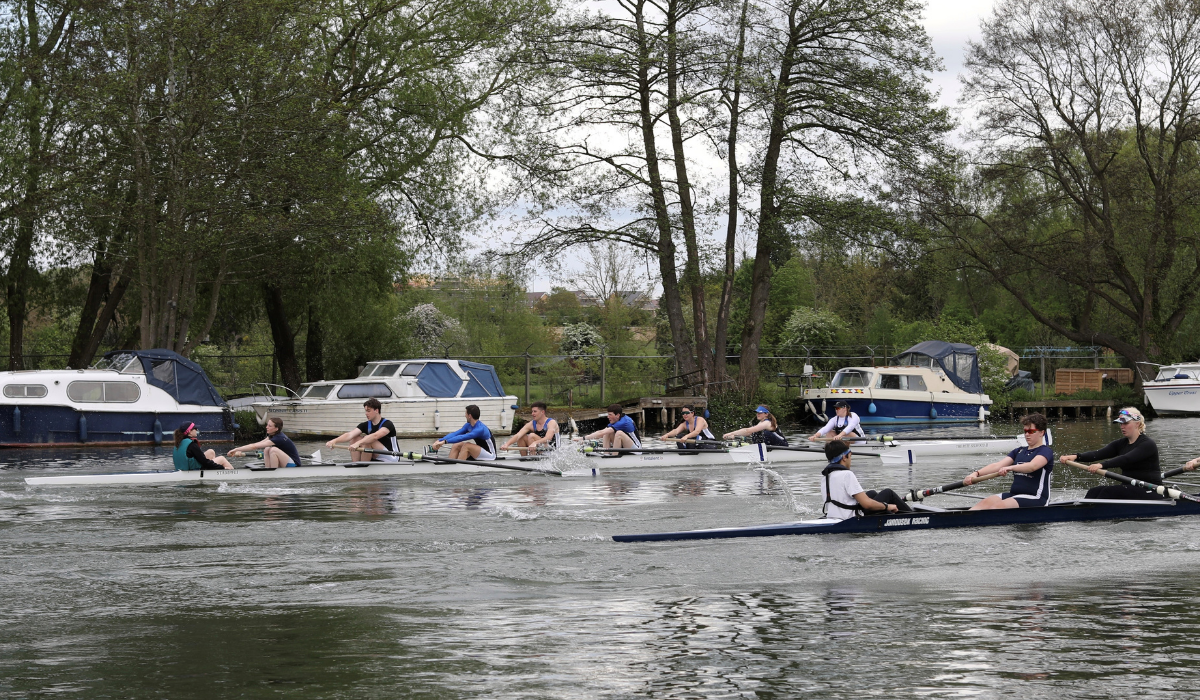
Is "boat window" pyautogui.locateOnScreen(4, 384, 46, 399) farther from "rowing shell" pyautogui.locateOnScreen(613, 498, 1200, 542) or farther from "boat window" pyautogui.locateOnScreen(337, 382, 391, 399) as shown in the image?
"rowing shell" pyautogui.locateOnScreen(613, 498, 1200, 542)

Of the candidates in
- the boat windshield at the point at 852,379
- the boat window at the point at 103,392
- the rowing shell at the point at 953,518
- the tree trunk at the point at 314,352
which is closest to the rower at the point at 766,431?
the rowing shell at the point at 953,518

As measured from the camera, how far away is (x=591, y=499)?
17.1 m

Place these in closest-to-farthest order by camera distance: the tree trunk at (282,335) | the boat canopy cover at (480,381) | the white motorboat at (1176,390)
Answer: the boat canopy cover at (480,381)
the tree trunk at (282,335)
the white motorboat at (1176,390)

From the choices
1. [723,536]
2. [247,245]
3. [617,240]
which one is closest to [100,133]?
[247,245]

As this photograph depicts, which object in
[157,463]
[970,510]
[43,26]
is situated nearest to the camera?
[970,510]

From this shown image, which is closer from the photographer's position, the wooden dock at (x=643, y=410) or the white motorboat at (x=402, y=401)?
the white motorboat at (x=402, y=401)

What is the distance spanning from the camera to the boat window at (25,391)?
86.2 feet

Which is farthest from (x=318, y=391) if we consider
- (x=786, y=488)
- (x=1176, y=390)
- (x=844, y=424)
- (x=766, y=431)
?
(x=1176, y=390)

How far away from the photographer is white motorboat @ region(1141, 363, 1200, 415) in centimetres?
4031

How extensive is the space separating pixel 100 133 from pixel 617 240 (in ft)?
47.6

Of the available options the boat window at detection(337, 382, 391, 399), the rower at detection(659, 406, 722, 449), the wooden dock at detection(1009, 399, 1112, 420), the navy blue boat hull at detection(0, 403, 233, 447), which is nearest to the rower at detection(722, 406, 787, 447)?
the rower at detection(659, 406, 722, 449)

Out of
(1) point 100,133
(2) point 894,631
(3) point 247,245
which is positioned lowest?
(2) point 894,631

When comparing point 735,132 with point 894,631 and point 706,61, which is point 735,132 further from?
point 894,631

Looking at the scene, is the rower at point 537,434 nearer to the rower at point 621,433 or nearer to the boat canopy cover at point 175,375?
the rower at point 621,433
